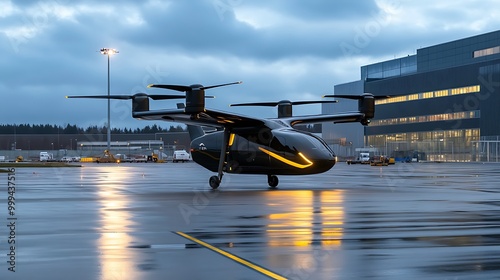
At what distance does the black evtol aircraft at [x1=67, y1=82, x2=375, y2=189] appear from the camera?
29.5 meters

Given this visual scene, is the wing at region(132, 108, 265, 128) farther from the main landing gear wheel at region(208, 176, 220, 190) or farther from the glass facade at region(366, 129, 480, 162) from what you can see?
the glass facade at region(366, 129, 480, 162)

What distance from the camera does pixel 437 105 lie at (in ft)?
411

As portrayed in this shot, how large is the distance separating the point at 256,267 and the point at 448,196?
17.9 m

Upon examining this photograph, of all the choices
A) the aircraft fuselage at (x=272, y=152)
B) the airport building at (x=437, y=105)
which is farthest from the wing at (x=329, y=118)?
the airport building at (x=437, y=105)

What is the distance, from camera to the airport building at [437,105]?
113375mm

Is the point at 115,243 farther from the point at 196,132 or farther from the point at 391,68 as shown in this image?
the point at 391,68

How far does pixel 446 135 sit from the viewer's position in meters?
123

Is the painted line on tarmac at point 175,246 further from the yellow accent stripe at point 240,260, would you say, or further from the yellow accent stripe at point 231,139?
the yellow accent stripe at point 231,139

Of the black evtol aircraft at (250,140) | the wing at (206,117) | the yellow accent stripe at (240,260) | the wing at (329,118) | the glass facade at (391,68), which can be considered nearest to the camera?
the yellow accent stripe at (240,260)

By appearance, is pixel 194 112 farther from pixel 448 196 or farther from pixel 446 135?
pixel 446 135

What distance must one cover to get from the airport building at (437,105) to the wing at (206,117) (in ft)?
283

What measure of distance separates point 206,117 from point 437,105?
102m

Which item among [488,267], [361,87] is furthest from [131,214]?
[361,87]

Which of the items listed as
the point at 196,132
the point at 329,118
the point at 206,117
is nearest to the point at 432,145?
the point at 196,132
